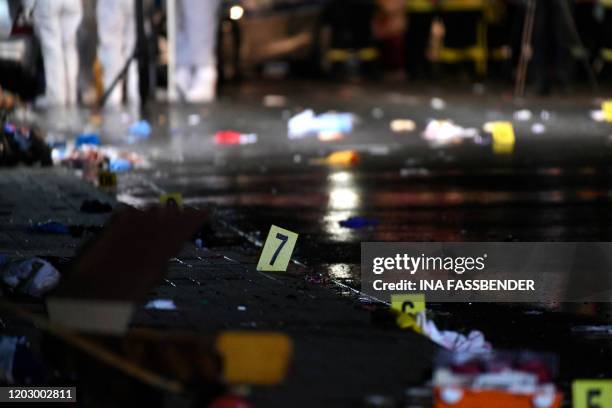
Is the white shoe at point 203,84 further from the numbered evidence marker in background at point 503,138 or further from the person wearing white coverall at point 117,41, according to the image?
the numbered evidence marker in background at point 503,138

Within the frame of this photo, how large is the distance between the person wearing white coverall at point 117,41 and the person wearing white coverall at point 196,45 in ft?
10.7

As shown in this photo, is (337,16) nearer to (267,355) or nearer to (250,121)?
(250,121)

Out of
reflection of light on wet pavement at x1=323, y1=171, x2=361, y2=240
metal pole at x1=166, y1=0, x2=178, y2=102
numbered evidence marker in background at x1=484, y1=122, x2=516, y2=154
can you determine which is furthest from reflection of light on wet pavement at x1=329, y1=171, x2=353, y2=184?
metal pole at x1=166, y1=0, x2=178, y2=102

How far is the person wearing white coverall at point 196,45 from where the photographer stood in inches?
930

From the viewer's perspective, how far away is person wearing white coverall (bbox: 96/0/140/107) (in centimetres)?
1925

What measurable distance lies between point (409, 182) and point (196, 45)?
8.90m

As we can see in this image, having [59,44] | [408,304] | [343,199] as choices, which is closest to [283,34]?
[59,44]

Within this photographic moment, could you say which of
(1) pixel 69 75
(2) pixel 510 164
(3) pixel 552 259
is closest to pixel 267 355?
(3) pixel 552 259

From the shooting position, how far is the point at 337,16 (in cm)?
3181

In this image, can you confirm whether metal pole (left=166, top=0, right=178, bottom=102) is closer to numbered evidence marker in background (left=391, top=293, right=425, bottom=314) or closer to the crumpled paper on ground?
the crumpled paper on ground

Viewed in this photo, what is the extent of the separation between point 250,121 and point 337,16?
10.7m

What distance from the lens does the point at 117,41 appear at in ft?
64.1

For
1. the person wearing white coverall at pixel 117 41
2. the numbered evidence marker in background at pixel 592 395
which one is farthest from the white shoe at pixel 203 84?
the numbered evidence marker in background at pixel 592 395

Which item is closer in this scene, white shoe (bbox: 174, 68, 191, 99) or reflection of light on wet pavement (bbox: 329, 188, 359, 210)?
reflection of light on wet pavement (bbox: 329, 188, 359, 210)
